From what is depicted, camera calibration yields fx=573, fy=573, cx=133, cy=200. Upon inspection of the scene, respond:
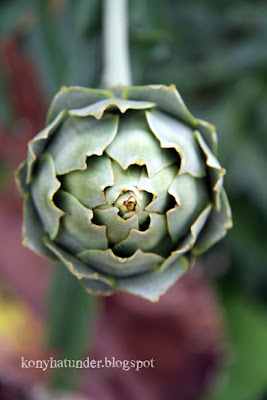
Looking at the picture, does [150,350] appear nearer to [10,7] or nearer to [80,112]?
[10,7]

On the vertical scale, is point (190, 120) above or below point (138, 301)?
above

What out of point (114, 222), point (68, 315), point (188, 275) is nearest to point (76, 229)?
point (114, 222)

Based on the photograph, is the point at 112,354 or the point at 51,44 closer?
the point at 51,44

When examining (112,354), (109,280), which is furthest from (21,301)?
(109,280)

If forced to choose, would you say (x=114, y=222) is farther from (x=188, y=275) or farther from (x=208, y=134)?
(x=188, y=275)

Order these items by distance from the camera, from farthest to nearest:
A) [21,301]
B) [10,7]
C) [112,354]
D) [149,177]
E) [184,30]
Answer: [21,301]
[112,354]
[184,30]
[10,7]
[149,177]

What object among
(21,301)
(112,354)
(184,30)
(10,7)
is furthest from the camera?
(21,301)

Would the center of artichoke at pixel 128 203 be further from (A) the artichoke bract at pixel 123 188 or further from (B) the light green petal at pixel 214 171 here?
(B) the light green petal at pixel 214 171

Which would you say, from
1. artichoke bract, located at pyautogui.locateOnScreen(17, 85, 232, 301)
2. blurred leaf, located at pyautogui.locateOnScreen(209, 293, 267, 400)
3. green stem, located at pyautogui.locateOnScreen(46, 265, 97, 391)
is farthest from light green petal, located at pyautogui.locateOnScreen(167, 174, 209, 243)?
blurred leaf, located at pyautogui.locateOnScreen(209, 293, 267, 400)
